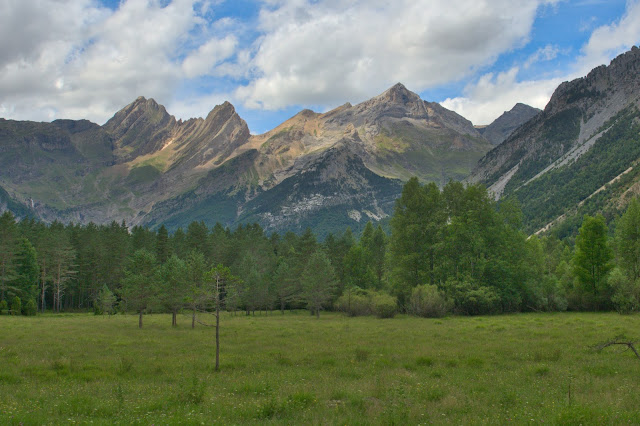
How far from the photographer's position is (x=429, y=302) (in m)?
47.2

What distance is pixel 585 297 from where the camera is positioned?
50.4 m

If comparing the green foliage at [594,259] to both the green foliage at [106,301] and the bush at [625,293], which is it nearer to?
the bush at [625,293]

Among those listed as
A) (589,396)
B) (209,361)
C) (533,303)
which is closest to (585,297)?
(533,303)

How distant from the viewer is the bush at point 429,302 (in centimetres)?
4722

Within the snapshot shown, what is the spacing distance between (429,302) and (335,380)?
32778 millimetres

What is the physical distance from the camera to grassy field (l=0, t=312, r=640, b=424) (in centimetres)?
1181

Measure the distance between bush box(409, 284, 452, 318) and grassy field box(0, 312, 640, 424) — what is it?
1628 cm

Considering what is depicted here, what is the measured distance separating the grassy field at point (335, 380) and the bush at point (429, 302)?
16.3 m

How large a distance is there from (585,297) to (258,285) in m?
50.9

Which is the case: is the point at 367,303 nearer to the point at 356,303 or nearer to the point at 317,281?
the point at 356,303

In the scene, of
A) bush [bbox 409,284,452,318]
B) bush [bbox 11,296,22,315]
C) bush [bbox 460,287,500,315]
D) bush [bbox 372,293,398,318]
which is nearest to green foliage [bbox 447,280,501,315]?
bush [bbox 460,287,500,315]

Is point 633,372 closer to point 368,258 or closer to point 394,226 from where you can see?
point 394,226

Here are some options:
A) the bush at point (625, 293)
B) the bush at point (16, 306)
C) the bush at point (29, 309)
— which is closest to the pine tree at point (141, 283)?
the bush at point (16, 306)

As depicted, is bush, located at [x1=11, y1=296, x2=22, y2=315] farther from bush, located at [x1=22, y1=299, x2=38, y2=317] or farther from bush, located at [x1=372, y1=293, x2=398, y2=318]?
bush, located at [x1=372, y1=293, x2=398, y2=318]
